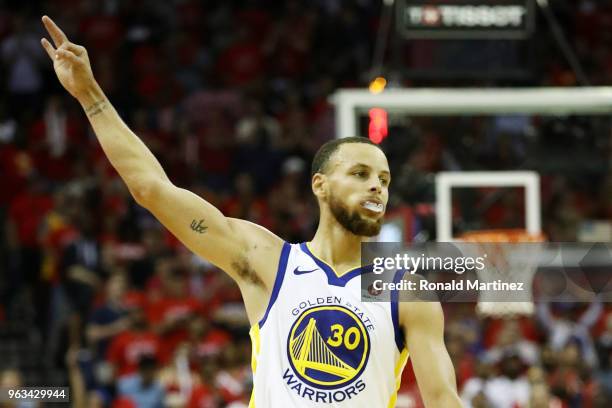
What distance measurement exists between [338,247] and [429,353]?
64 centimetres

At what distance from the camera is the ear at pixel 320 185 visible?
540cm

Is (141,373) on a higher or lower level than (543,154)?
lower

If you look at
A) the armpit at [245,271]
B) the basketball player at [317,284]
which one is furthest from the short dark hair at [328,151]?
the armpit at [245,271]

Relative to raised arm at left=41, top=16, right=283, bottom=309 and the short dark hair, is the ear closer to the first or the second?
the short dark hair

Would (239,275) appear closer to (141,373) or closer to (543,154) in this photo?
(543,154)

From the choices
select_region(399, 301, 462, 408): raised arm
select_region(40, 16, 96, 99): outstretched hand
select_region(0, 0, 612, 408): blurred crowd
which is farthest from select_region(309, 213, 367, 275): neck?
select_region(0, 0, 612, 408): blurred crowd

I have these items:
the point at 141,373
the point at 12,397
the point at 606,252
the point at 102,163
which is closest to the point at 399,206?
the point at 606,252

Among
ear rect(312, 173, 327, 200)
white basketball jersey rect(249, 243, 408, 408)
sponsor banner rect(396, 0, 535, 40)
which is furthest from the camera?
sponsor banner rect(396, 0, 535, 40)

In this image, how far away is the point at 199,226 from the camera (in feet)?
17.0

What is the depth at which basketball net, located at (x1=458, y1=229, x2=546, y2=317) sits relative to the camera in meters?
8.41

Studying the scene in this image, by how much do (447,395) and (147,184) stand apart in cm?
151

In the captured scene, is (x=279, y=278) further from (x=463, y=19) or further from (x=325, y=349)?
(x=463, y=19)

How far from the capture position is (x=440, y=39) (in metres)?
10.5

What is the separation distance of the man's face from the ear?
0.03 metres
